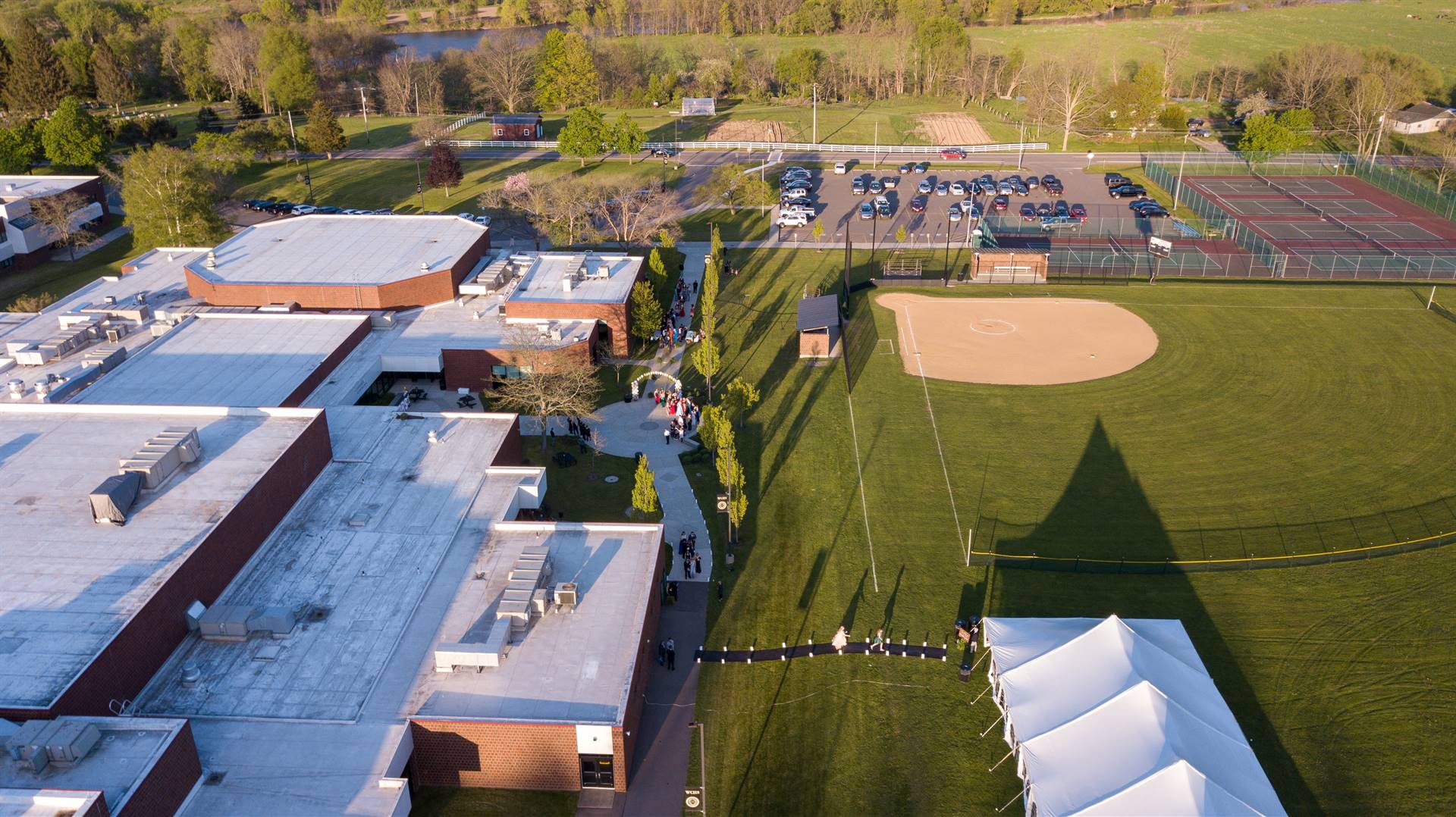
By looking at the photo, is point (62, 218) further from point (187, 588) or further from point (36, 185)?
point (187, 588)

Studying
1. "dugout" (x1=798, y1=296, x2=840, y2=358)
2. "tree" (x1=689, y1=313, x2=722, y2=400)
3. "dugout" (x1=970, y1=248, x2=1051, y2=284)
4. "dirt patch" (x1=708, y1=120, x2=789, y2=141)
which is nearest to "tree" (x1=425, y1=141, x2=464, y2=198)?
"dirt patch" (x1=708, y1=120, x2=789, y2=141)

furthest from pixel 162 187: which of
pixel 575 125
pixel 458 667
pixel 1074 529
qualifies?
pixel 1074 529

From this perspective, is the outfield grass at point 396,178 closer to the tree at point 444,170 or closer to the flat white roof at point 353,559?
the tree at point 444,170

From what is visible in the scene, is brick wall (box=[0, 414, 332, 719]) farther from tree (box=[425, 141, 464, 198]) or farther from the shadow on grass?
tree (box=[425, 141, 464, 198])

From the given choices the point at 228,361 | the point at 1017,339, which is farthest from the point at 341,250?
the point at 1017,339

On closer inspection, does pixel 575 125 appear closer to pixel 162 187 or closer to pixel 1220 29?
pixel 162 187

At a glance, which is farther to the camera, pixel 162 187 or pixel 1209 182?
pixel 1209 182

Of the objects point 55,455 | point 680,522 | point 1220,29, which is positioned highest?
point 1220,29
